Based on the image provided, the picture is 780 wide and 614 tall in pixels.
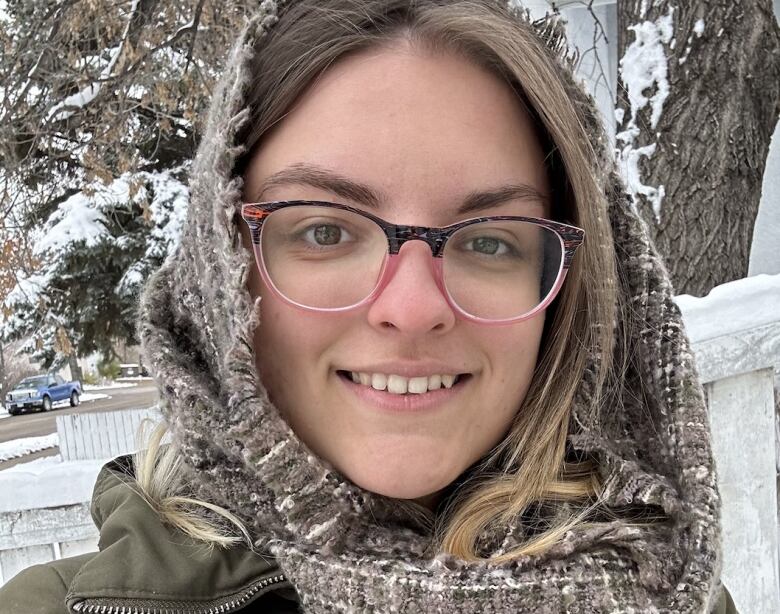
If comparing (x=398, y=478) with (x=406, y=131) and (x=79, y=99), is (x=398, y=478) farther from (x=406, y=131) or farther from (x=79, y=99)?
(x=79, y=99)

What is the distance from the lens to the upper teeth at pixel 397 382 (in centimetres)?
101

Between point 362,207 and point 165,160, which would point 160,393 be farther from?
point 165,160

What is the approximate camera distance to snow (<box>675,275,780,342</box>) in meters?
1.99

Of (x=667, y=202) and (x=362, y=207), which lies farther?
(x=667, y=202)

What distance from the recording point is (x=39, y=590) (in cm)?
94

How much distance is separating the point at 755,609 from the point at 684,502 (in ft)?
4.42

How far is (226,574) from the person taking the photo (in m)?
0.97

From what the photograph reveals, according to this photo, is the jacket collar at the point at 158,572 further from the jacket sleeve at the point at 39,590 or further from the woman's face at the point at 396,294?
the woman's face at the point at 396,294

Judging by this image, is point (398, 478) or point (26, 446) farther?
point (26, 446)

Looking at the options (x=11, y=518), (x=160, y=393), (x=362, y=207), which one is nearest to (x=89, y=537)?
(x=11, y=518)

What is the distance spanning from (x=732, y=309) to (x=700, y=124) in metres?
1.02

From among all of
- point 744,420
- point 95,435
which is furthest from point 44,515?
point 744,420

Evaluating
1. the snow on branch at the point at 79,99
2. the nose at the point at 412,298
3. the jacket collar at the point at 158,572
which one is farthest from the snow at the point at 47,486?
the snow on branch at the point at 79,99

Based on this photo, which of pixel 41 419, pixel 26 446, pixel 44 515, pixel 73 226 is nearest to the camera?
pixel 44 515
